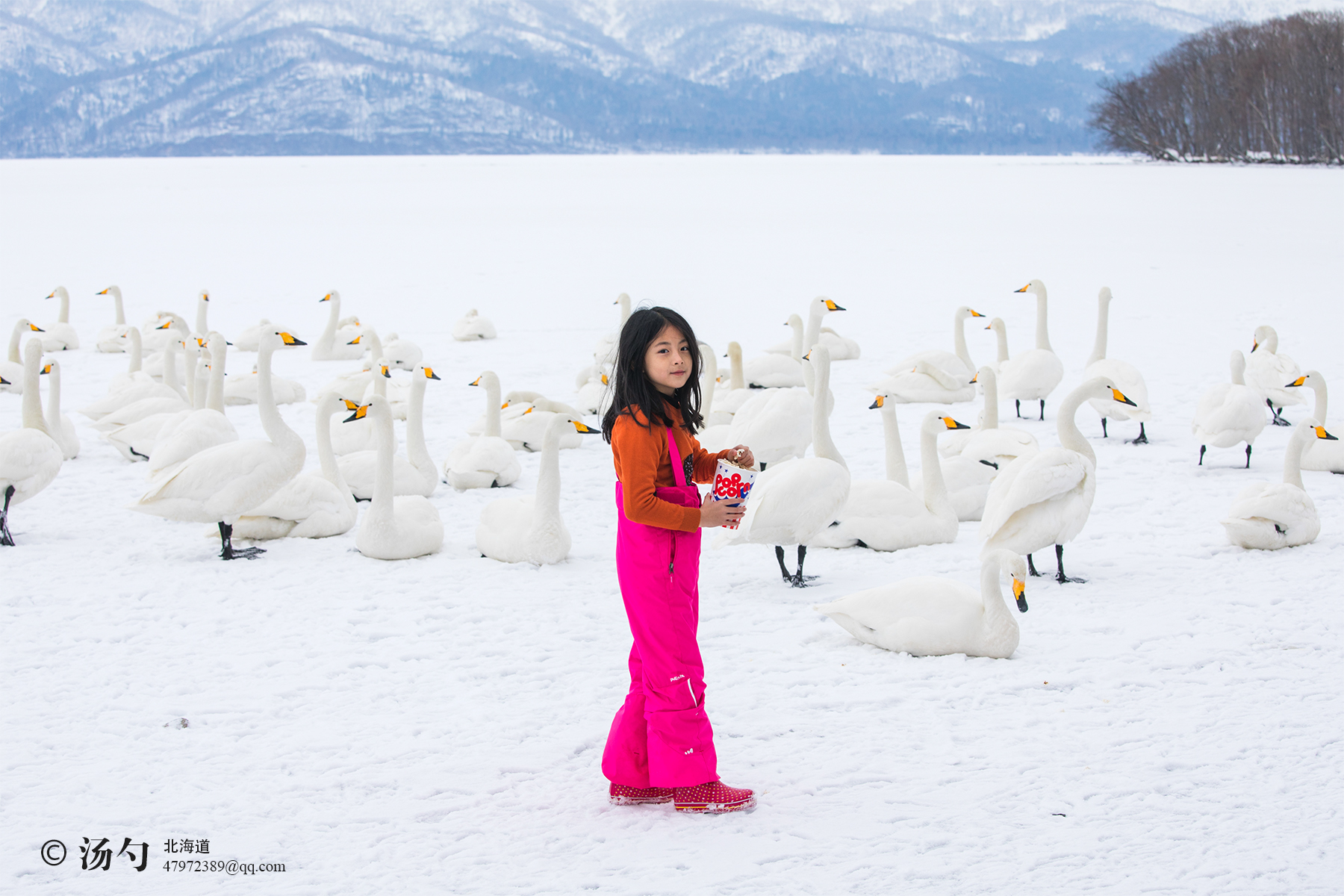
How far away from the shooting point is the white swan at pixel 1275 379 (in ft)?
27.4

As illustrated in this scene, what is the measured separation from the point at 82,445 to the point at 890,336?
8479 mm

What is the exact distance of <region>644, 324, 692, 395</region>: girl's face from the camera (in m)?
3.06

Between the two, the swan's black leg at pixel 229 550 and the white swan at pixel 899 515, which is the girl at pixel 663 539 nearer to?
the white swan at pixel 899 515

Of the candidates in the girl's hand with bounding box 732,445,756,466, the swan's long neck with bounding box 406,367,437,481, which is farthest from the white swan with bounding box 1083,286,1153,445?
the girl's hand with bounding box 732,445,756,466

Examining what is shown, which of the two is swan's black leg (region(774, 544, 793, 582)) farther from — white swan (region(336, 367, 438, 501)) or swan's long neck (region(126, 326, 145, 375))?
swan's long neck (region(126, 326, 145, 375))

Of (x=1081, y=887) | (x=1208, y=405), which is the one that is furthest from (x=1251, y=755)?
(x=1208, y=405)

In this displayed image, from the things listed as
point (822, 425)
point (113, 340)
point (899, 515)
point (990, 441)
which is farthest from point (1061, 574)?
point (113, 340)

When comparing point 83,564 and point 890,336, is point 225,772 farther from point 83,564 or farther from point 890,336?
point 890,336

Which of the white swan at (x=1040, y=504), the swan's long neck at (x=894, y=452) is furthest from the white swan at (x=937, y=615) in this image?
the swan's long neck at (x=894, y=452)

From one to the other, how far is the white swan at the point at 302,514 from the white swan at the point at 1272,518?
4.64 m

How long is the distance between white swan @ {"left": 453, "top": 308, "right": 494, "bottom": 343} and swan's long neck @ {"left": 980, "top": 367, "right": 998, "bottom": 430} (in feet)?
23.6

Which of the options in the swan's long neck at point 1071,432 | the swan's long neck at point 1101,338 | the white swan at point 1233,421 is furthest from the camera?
the swan's long neck at point 1101,338

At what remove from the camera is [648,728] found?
3.16 metres

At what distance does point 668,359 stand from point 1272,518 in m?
3.89
